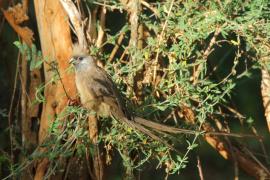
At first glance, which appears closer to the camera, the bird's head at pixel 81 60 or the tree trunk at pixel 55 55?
the bird's head at pixel 81 60

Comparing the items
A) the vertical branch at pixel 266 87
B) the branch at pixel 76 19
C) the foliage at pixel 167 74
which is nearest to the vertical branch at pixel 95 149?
the foliage at pixel 167 74

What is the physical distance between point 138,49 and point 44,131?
0.90 metres

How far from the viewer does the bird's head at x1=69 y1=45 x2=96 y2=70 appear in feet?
14.8

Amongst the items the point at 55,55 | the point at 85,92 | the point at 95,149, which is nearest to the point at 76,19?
the point at 55,55

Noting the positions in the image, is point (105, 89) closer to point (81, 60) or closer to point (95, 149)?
point (81, 60)

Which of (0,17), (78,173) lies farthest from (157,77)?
(0,17)

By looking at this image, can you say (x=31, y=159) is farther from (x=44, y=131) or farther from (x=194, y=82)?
(x=194, y=82)

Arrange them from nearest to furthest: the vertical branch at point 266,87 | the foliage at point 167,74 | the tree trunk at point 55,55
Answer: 1. the foliage at point 167,74
2. the tree trunk at point 55,55
3. the vertical branch at point 266,87

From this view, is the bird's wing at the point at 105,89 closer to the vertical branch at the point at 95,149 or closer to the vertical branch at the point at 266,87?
the vertical branch at the point at 95,149

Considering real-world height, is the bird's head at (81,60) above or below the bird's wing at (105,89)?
above

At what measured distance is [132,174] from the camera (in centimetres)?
447

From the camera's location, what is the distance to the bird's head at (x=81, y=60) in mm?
4516

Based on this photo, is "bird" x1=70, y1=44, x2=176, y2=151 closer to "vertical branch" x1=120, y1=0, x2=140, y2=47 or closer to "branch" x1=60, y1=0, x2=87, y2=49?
"branch" x1=60, y1=0, x2=87, y2=49

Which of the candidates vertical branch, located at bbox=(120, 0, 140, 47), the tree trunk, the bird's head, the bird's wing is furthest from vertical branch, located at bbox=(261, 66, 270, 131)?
the tree trunk
